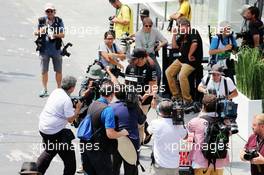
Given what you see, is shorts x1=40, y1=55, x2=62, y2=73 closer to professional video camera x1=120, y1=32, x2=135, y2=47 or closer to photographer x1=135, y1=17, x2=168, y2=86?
professional video camera x1=120, y1=32, x2=135, y2=47

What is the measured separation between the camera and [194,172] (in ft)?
35.4

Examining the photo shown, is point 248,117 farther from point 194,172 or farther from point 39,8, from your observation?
point 39,8

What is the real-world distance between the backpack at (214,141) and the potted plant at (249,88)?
3200 mm

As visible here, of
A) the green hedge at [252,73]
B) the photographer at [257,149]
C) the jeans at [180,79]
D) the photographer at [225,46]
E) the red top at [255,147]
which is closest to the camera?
the photographer at [257,149]

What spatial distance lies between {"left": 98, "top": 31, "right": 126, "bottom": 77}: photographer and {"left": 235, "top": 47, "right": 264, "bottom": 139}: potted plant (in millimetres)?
2220

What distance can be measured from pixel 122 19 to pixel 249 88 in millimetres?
3455

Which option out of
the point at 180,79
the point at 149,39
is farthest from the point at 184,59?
the point at 149,39

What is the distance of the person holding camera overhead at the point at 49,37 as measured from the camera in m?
15.6

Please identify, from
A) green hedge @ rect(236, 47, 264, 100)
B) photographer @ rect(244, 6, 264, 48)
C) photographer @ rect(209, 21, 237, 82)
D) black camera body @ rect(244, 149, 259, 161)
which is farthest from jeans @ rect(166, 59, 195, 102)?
black camera body @ rect(244, 149, 259, 161)

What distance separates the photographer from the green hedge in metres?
14.0

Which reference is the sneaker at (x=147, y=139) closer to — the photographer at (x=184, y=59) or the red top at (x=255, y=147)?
the photographer at (x=184, y=59)

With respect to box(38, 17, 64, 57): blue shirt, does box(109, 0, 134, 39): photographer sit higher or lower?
higher

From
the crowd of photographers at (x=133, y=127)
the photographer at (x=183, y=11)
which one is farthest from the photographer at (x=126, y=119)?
the photographer at (x=183, y=11)

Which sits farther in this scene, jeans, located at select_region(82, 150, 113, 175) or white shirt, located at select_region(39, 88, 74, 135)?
white shirt, located at select_region(39, 88, 74, 135)
